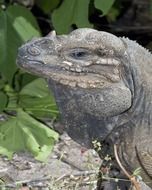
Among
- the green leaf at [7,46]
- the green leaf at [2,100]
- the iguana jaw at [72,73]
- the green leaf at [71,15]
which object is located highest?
the green leaf at [71,15]

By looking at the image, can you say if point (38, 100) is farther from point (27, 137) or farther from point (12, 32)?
point (27, 137)

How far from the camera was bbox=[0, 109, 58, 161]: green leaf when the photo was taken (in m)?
5.84

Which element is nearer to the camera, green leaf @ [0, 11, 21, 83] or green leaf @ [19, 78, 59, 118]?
green leaf @ [0, 11, 21, 83]

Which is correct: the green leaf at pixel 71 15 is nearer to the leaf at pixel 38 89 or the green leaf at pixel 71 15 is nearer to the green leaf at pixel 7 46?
the green leaf at pixel 7 46

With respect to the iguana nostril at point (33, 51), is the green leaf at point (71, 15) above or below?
above

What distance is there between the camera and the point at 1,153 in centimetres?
582

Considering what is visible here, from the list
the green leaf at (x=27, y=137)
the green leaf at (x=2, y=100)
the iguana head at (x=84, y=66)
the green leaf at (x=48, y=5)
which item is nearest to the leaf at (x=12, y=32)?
the green leaf at (x=2, y=100)

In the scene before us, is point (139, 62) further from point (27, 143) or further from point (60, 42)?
point (27, 143)

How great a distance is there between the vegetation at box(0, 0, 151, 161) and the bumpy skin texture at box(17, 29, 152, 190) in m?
1.62

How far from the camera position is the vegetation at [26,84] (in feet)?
19.4

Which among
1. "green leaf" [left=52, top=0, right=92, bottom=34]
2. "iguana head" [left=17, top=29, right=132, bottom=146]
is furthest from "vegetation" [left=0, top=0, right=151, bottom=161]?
"iguana head" [left=17, top=29, right=132, bottom=146]

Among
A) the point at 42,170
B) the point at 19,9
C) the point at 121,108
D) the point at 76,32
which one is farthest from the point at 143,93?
the point at 19,9

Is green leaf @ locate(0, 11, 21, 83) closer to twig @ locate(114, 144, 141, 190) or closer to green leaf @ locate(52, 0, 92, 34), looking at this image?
green leaf @ locate(52, 0, 92, 34)

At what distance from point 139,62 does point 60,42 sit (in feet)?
1.37
